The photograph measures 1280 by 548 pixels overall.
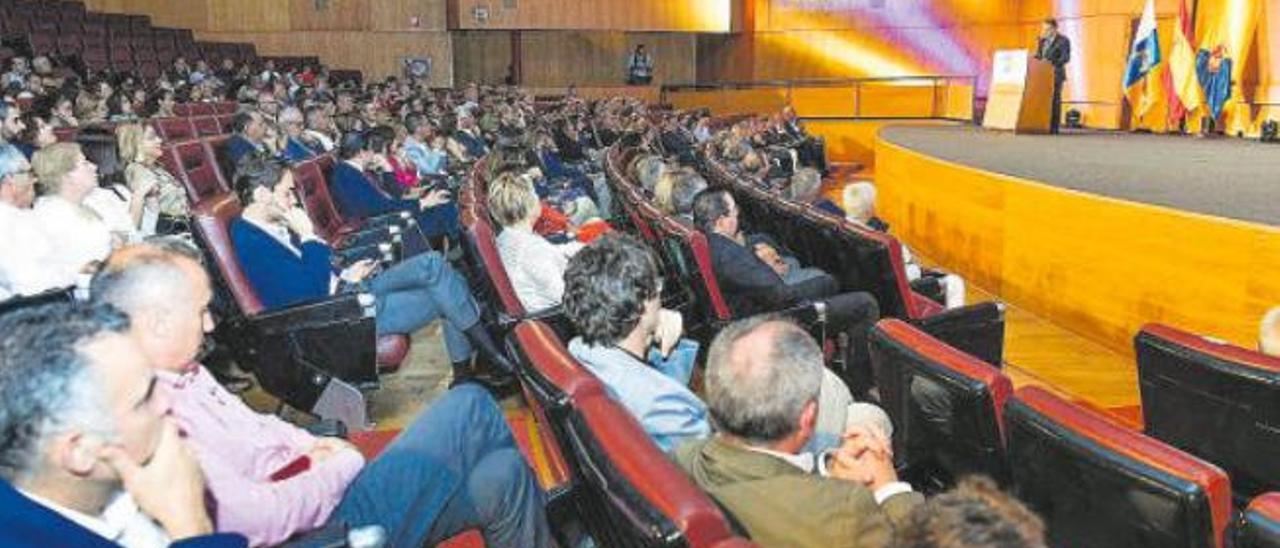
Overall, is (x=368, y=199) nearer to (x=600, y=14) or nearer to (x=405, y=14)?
(x=405, y=14)

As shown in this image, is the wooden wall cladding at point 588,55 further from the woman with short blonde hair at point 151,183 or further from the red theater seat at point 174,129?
the woman with short blonde hair at point 151,183

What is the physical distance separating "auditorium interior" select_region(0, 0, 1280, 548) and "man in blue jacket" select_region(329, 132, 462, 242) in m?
0.02

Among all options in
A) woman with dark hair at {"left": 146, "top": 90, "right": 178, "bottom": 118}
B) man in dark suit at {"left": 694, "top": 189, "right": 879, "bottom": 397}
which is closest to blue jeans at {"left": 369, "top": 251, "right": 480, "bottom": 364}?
man in dark suit at {"left": 694, "top": 189, "right": 879, "bottom": 397}

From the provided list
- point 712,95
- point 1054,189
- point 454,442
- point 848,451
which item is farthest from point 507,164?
point 712,95

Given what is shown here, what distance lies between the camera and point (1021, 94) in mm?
9992

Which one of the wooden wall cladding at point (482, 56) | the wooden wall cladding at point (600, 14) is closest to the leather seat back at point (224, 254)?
the wooden wall cladding at point (600, 14)

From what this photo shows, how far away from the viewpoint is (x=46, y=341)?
1257mm

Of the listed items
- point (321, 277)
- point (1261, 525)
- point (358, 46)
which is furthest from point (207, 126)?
point (358, 46)

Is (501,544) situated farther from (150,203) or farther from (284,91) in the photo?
(284,91)

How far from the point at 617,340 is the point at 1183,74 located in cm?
983

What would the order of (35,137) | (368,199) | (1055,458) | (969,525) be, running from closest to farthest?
(969,525), (1055,458), (35,137), (368,199)

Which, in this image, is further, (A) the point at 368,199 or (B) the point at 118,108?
(B) the point at 118,108

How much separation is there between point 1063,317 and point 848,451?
3355 millimetres

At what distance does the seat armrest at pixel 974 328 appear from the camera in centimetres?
300
